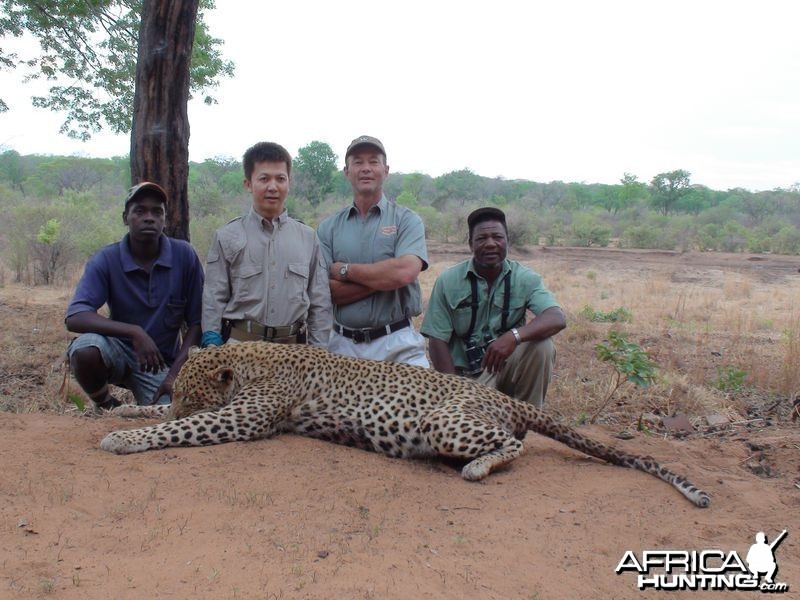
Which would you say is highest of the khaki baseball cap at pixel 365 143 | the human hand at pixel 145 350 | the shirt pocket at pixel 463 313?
the khaki baseball cap at pixel 365 143

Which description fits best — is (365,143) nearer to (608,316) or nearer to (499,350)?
(499,350)

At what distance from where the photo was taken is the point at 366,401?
4832 millimetres

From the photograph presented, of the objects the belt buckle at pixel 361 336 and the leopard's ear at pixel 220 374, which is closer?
the leopard's ear at pixel 220 374

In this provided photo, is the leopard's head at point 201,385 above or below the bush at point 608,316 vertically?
above

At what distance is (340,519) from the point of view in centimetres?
351

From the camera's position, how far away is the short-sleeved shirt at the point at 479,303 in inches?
233

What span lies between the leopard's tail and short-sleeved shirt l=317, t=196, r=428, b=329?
1.49 metres

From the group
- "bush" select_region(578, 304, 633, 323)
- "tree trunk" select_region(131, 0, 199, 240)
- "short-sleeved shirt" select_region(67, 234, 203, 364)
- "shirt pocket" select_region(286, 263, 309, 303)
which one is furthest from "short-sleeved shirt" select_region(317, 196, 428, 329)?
"bush" select_region(578, 304, 633, 323)

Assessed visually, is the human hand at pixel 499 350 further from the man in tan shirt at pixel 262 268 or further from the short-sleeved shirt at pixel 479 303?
the man in tan shirt at pixel 262 268

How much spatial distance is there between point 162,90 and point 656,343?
7806 mm

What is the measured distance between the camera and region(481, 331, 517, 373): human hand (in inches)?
213

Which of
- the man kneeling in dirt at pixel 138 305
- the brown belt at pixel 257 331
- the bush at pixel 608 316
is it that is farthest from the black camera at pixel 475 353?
the bush at pixel 608 316

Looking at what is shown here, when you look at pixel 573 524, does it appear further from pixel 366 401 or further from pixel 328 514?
pixel 366 401

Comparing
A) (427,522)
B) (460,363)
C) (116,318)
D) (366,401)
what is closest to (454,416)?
(366,401)
